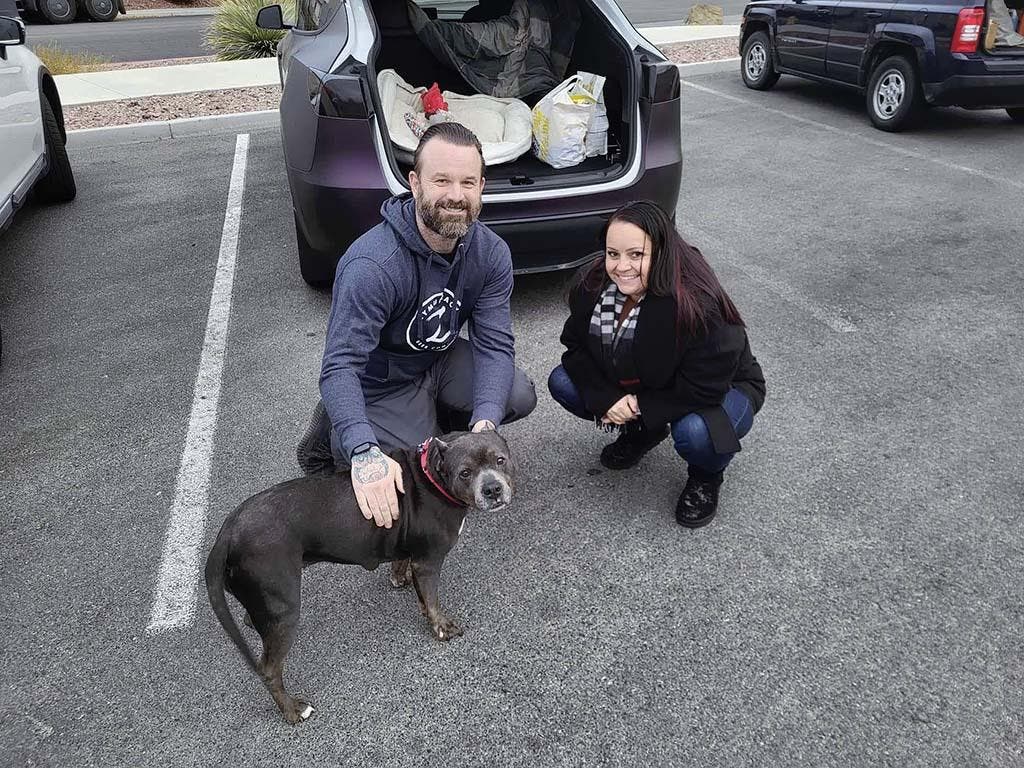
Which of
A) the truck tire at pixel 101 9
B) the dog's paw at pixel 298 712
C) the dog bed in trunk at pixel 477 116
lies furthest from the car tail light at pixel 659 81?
the truck tire at pixel 101 9

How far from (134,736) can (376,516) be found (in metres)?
0.89

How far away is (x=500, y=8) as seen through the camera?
5.27 metres

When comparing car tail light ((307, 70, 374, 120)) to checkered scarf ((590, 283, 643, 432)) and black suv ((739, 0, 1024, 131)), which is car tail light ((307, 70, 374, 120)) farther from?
black suv ((739, 0, 1024, 131))

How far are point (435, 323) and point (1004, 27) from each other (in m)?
7.16

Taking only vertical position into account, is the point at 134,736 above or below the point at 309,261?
below

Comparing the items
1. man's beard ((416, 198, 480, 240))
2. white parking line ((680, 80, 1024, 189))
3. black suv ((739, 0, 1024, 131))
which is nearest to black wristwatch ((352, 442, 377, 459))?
man's beard ((416, 198, 480, 240))

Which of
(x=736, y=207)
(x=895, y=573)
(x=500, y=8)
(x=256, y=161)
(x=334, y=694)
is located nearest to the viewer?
(x=334, y=694)

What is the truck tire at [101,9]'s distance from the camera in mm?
20750

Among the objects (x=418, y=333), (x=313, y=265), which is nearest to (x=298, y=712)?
(x=418, y=333)

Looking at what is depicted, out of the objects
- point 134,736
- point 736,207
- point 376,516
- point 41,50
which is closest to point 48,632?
point 134,736

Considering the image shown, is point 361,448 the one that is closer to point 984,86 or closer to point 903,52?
point 984,86

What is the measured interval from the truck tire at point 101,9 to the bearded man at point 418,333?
23.0m

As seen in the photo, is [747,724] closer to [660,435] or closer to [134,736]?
[660,435]

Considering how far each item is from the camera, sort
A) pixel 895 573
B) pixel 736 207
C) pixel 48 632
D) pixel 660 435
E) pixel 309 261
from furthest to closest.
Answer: pixel 736 207 → pixel 309 261 → pixel 660 435 → pixel 895 573 → pixel 48 632
